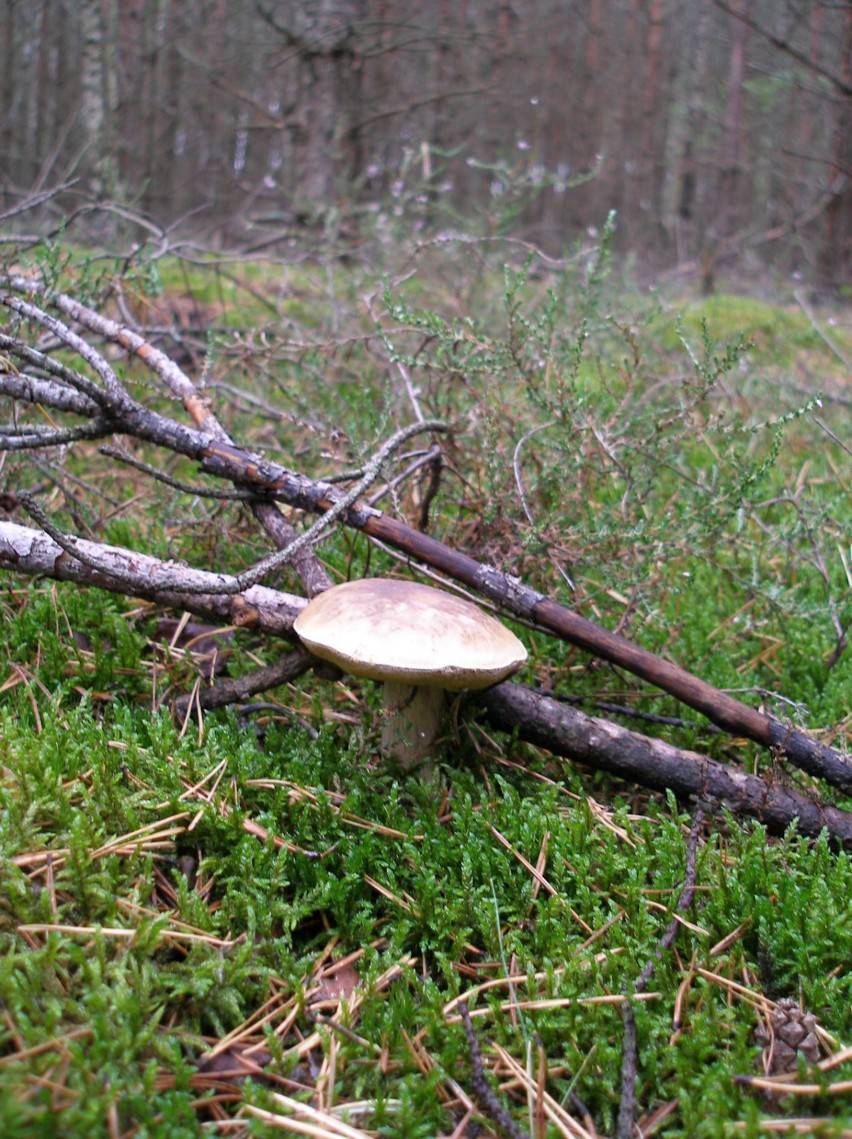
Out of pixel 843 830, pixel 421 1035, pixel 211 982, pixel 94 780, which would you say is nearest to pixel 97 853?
pixel 94 780

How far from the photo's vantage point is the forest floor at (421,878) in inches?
51.4

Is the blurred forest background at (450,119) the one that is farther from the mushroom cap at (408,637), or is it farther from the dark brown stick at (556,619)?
the mushroom cap at (408,637)

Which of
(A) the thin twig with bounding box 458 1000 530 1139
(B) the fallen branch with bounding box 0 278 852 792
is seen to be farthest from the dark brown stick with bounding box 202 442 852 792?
(A) the thin twig with bounding box 458 1000 530 1139

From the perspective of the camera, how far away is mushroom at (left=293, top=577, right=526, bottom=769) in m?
1.74

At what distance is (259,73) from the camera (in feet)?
60.2

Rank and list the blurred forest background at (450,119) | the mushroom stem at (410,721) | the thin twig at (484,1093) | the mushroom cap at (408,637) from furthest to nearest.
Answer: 1. the blurred forest background at (450,119)
2. the mushroom stem at (410,721)
3. the mushroom cap at (408,637)
4. the thin twig at (484,1093)

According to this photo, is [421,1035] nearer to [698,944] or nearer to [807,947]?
[698,944]

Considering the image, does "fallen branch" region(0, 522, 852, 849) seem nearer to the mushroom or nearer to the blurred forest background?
the mushroom

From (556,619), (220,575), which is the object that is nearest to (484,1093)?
(556,619)

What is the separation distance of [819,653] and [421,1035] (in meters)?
2.14

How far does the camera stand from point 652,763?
81.3 inches

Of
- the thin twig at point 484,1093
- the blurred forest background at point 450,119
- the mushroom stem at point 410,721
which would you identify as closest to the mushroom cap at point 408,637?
the mushroom stem at point 410,721

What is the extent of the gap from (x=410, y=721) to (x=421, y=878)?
45cm

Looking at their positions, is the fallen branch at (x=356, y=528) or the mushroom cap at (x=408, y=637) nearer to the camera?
the mushroom cap at (x=408, y=637)
